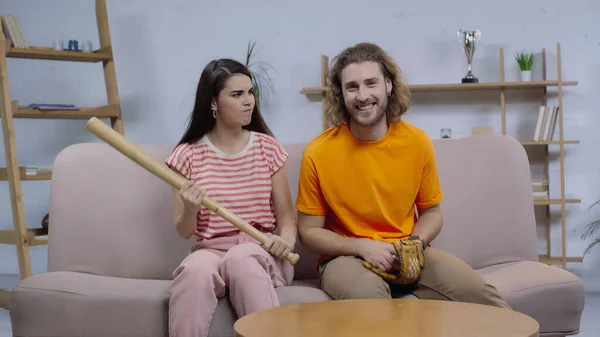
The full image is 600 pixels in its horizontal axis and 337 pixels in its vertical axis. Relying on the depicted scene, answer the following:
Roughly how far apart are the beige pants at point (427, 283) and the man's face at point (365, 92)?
1.37ft

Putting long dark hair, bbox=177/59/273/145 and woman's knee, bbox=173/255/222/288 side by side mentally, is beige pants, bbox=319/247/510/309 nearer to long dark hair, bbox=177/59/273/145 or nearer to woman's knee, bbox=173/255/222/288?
woman's knee, bbox=173/255/222/288

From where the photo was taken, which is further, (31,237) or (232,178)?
(31,237)

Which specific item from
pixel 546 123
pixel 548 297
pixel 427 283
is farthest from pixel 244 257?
pixel 546 123

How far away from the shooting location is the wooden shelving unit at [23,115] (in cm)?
432

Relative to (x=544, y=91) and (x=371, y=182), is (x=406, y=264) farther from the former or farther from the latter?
(x=544, y=91)

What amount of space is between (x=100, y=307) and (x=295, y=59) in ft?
11.4

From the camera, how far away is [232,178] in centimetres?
234

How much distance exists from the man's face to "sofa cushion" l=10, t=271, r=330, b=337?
1.72ft

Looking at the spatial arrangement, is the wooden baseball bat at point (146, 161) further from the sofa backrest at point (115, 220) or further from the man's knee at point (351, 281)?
the sofa backrest at point (115, 220)

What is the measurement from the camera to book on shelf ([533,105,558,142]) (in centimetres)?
475

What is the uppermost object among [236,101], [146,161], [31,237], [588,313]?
[236,101]

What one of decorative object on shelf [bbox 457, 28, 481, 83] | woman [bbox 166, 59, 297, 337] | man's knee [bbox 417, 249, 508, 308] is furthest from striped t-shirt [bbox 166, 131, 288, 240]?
decorative object on shelf [bbox 457, 28, 481, 83]

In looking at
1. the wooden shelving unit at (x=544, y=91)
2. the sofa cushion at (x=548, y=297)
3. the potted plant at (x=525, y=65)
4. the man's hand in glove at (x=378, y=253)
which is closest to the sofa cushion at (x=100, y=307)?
the man's hand in glove at (x=378, y=253)

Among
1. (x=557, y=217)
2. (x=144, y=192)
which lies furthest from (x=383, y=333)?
(x=557, y=217)
